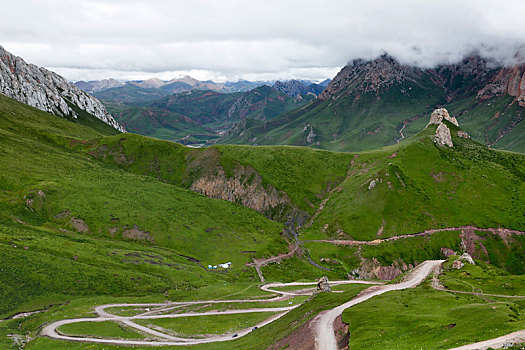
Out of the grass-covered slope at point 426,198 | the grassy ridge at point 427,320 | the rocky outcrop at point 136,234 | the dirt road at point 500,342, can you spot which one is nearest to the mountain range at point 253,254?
the grassy ridge at point 427,320

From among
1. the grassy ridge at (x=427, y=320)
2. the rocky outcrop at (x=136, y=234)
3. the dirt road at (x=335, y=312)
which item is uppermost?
the grassy ridge at (x=427, y=320)

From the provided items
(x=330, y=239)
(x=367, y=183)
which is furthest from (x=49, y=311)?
(x=367, y=183)

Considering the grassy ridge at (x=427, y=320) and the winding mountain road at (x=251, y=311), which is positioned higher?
the grassy ridge at (x=427, y=320)

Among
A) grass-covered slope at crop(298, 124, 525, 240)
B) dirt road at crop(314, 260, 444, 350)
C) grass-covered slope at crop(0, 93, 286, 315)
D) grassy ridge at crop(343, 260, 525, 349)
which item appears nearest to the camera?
grassy ridge at crop(343, 260, 525, 349)

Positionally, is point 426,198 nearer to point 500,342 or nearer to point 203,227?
point 203,227

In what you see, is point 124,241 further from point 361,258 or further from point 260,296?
point 361,258

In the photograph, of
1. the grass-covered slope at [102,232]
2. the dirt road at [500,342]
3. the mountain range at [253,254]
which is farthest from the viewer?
the grass-covered slope at [102,232]

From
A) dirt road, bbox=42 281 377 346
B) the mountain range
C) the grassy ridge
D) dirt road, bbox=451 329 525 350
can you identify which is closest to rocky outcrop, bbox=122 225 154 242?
the mountain range

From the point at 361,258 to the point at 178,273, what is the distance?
87.6 metres

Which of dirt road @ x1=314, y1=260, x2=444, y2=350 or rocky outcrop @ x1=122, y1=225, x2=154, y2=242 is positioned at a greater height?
dirt road @ x1=314, y1=260, x2=444, y2=350

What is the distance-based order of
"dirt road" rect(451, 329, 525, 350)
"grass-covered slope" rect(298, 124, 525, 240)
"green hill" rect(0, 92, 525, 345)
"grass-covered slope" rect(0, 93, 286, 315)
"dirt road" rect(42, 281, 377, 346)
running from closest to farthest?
"dirt road" rect(451, 329, 525, 350) < "dirt road" rect(42, 281, 377, 346) < "grass-covered slope" rect(0, 93, 286, 315) < "green hill" rect(0, 92, 525, 345) < "grass-covered slope" rect(298, 124, 525, 240)

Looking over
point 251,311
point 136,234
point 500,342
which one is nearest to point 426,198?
point 251,311

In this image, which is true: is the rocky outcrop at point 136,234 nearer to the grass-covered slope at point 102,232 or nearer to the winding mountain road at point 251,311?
the grass-covered slope at point 102,232

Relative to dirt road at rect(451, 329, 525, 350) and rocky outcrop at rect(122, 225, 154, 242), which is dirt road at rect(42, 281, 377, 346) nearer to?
dirt road at rect(451, 329, 525, 350)
